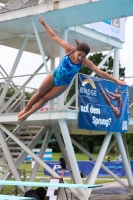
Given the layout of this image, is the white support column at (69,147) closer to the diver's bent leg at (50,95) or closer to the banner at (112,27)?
the banner at (112,27)

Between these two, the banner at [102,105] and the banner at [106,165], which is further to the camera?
the banner at [106,165]

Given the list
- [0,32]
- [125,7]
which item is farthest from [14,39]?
[125,7]

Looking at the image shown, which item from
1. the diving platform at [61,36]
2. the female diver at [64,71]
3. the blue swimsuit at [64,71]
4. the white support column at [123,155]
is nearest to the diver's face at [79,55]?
the female diver at [64,71]

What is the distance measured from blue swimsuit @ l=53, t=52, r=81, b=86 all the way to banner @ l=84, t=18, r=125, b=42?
34.7 feet

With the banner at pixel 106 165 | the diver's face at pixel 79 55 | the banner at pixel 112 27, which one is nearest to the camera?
the diver's face at pixel 79 55

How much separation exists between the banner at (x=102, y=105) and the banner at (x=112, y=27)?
2.67 metres

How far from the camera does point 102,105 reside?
18047 millimetres

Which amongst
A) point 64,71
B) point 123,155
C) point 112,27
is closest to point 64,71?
point 64,71

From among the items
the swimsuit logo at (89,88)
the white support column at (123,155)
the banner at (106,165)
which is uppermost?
the swimsuit logo at (89,88)

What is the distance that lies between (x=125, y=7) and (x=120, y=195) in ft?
33.6

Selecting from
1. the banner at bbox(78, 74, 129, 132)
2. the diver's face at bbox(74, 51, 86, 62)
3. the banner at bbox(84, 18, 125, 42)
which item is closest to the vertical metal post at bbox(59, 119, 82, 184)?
the banner at bbox(78, 74, 129, 132)

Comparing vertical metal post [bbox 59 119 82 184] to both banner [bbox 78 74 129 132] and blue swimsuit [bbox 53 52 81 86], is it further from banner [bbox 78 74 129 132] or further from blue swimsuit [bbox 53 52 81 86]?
blue swimsuit [bbox 53 52 81 86]

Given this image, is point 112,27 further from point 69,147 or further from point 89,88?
point 69,147

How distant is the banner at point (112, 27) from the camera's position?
65.2 feet
